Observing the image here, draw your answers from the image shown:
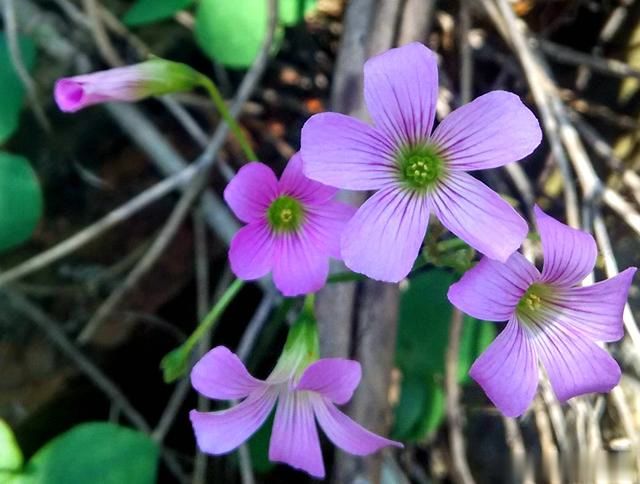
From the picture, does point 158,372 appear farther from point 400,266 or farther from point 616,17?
point 616,17

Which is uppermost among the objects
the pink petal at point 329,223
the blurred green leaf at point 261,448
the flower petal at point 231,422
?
the pink petal at point 329,223

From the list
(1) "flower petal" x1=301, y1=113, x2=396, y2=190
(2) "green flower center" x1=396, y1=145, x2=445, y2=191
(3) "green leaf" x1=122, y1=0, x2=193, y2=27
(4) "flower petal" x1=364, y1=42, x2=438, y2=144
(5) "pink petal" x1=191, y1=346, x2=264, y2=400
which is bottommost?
(5) "pink petal" x1=191, y1=346, x2=264, y2=400

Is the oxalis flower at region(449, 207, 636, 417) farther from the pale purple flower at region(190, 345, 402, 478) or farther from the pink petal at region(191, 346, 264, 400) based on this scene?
the pink petal at region(191, 346, 264, 400)

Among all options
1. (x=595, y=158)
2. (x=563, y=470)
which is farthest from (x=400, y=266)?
(x=595, y=158)

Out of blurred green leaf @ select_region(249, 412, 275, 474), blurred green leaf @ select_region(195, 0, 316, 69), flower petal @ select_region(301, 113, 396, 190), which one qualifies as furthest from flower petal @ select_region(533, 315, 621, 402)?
blurred green leaf @ select_region(195, 0, 316, 69)

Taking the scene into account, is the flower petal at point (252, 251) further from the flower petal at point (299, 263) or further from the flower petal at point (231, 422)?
the flower petal at point (231, 422)

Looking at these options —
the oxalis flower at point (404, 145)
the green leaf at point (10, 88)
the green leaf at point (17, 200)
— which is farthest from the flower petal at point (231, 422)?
the green leaf at point (10, 88)
